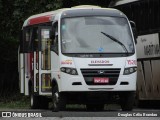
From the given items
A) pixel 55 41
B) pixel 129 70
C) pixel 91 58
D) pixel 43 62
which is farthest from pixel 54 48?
pixel 129 70

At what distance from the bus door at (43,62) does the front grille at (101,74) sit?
2702 mm

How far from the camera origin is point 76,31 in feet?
76.1

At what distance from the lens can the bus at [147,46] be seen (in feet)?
87.7

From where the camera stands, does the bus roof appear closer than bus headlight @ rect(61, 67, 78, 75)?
No

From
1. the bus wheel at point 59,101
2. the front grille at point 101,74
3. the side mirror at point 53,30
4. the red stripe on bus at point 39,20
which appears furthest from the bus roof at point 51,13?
the bus wheel at point 59,101

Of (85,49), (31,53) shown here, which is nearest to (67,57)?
(85,49)

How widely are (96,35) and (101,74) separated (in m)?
1.39

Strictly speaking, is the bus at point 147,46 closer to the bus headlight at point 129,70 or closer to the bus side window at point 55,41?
the bus headlight at point 129,70

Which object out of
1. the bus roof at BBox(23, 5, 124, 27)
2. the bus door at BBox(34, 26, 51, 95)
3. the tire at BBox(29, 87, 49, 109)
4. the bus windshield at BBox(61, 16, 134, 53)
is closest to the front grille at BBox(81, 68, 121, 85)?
the bus windshield at BBox(61, 16, 134, 53)

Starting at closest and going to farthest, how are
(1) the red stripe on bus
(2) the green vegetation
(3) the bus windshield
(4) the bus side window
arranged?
(3) the bus windshield, (4) the bus side window, (1) the red stripe on bus, (2) the green vegetation

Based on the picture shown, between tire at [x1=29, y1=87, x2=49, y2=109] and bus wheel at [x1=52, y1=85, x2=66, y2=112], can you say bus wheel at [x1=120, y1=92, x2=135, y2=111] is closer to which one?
bus wheel at [x1=52, y1=85, x2=66, y2=112]

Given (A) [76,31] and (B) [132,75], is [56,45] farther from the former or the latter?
(B) [132,75]

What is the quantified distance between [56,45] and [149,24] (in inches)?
201

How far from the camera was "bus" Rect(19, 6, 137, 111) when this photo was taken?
22422 mm
